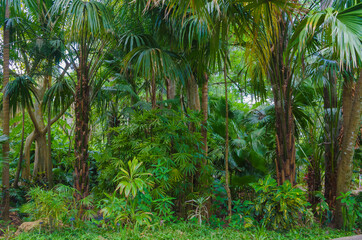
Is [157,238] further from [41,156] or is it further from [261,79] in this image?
[41,156]

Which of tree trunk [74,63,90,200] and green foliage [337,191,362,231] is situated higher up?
tree trunk [74,63,90,200]

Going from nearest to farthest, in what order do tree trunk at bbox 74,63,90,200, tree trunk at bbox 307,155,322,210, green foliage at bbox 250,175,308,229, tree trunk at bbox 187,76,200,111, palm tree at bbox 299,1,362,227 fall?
palm tree at bbox 299,1,362,227, green foliage at bbox 250,175,308,229, tree trunk at bbox 74,63,90,200, tree trunk at bbox 187,76,200,111, tree trunk at bbox 307,155,322,210

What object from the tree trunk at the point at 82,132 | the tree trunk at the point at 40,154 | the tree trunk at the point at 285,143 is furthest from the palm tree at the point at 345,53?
the tree trunk at the point at 40,154

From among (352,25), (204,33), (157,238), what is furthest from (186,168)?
(352,25)

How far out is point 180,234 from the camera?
331 centimetres

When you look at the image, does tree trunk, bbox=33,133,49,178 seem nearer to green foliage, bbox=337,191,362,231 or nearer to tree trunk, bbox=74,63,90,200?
tree trunk, bbox=74,63,90,200

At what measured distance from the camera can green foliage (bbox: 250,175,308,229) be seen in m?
3.55

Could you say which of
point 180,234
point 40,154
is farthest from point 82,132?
point 40,154

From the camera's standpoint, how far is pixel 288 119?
407 cm

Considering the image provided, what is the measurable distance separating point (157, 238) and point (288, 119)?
2.58 metres

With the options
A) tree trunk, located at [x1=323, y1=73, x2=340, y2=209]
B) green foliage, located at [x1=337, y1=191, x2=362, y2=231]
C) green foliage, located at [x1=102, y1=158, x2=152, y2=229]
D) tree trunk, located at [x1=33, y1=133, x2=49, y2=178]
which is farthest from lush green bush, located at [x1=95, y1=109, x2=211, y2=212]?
tree trunk, located at [x1=33, y1=133, x2=49, y2=178]

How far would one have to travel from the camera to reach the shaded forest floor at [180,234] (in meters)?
3.09

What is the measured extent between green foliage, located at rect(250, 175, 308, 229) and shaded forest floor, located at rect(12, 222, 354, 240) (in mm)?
Result: 141

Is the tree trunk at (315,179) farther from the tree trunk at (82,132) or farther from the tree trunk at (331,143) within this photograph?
the tree trunk at (82,132)
